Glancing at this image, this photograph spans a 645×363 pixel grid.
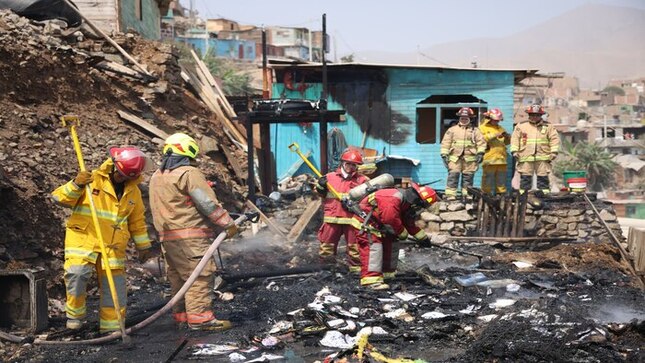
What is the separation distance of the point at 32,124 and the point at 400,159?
9.08m

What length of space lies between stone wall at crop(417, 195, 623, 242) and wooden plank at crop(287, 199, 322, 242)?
2.62m

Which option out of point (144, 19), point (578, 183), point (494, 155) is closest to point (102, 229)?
point (494, 155)

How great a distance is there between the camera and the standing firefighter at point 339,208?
30.1 feet

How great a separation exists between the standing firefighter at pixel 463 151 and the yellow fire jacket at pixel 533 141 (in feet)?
2.52

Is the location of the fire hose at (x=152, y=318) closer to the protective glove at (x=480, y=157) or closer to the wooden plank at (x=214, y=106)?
the protective glove at (x=480, y=157)

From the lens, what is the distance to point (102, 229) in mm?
6133

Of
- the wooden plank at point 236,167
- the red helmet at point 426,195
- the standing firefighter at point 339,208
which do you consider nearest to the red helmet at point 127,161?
the red helmet at point 426,195

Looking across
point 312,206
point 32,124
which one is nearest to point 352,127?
point 312,206

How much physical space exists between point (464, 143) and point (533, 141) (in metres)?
1.39

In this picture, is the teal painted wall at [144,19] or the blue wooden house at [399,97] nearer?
the blue wooden house at [399,97]

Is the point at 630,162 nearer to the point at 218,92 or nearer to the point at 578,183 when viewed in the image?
the point at 578,183

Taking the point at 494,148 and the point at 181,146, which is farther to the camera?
the point at 494,148

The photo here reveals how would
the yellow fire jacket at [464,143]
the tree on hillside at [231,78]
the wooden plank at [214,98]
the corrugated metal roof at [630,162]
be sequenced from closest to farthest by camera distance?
the yellow fire jacket at [464,143]
the wooden plank at [214,98]
the tree on hillside at [231,78]
the corrugated metal roof at [630,162]

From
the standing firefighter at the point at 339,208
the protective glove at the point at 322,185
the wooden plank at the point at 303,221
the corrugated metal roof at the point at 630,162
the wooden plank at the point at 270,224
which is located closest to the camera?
the standing firefighter at the point at 339,208
